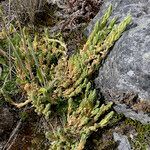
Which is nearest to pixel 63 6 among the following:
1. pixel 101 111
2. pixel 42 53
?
pixel 42 53

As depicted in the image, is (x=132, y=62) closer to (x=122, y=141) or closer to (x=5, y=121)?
(x=122, y=141)

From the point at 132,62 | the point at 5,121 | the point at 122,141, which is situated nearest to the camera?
the point at 132,62

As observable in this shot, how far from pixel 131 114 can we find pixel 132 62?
1.42ft

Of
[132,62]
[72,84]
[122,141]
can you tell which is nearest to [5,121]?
[72,84]

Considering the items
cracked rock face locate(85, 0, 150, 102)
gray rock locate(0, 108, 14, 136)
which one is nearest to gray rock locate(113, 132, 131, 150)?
cracked rock face locate(85, 0, 150, 102)

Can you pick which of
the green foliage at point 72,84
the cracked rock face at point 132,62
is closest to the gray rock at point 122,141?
the green foliage at point 72,84

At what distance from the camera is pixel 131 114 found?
9.35 ft

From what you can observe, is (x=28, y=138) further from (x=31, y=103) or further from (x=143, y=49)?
(x=143, y=49)

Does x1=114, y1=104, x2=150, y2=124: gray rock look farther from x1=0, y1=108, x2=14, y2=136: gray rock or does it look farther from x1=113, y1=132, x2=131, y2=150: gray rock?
x1=0, y1=108, x2=14, y2=136: gray rock

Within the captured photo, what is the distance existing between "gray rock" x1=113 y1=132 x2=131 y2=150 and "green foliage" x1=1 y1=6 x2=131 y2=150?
159 millimetres

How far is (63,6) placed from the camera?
3.70 m

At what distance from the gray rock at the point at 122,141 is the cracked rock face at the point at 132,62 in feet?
1.08

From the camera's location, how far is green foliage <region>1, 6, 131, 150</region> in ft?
8.97

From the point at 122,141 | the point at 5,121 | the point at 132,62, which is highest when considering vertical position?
the point at 132,62
